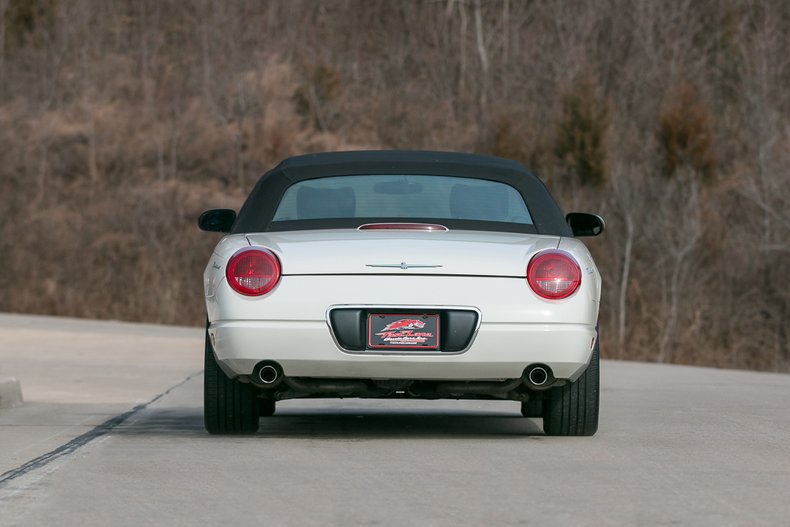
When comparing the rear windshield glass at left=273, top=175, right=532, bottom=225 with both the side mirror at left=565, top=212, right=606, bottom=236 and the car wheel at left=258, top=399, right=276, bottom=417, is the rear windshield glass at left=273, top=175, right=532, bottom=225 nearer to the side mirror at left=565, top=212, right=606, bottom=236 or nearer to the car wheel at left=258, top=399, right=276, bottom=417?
the side mirror at left=565, top=212, right=606, bottom=236

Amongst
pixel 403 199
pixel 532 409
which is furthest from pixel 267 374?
pixel 532 409

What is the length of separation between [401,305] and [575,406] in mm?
1407

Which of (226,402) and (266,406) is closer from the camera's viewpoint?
(226,402)

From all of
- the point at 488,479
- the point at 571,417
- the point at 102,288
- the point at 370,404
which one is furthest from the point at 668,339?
the point at 488,479

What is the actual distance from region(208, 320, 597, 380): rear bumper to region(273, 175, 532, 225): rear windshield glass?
925 mm

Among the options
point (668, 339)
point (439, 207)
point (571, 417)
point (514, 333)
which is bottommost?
point (668, 339)

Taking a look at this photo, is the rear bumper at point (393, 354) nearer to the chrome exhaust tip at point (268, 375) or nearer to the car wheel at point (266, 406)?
the chrome exhaust tip at point (268, 375)

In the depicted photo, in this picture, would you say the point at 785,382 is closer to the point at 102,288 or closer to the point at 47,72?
the point at 102,288

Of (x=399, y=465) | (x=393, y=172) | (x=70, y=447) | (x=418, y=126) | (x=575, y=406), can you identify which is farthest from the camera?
(x=418, y=126)

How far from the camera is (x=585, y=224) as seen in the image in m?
9.78

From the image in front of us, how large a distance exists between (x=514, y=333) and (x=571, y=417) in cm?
104

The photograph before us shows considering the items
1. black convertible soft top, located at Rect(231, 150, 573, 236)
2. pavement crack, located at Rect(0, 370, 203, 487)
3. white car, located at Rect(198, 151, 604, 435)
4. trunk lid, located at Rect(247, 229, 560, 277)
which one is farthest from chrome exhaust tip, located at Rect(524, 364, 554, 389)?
pavement crack, located at Rect(0, 370, 203, 487)

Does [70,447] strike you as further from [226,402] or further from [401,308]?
[401,308]

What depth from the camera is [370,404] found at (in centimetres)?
1257
